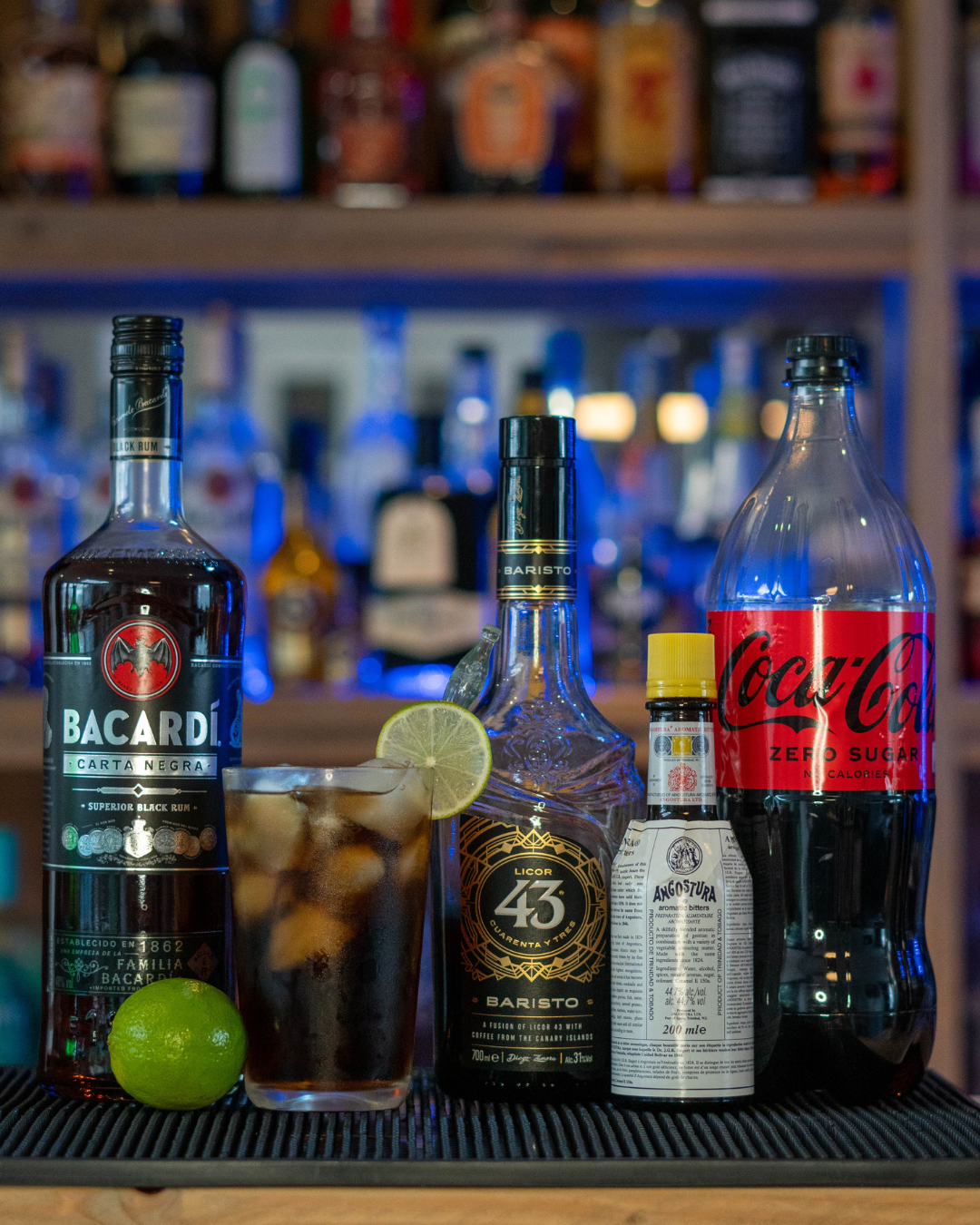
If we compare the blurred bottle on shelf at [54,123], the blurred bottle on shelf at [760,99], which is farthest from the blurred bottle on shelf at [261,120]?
the blurred bottle on shelf at [760,99]

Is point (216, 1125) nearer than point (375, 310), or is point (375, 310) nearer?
point (216, 1125)

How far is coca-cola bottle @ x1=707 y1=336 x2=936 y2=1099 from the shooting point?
69 cm

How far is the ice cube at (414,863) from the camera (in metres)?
0.66

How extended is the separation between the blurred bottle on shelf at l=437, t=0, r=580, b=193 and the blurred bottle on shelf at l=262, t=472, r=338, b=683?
15.6 inches

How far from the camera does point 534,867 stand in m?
0.67

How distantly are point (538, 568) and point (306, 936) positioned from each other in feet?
0.67

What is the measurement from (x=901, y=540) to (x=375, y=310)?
1.00 metres

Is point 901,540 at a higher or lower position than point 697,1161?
higher

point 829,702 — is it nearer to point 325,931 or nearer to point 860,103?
point 325,931

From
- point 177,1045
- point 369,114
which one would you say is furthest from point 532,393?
point 177,1045

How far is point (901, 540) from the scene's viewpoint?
30.5 inches

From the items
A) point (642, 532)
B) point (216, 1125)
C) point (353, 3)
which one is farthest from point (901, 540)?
point (353, 3)

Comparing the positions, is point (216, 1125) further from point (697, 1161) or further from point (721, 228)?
point (721, 228)

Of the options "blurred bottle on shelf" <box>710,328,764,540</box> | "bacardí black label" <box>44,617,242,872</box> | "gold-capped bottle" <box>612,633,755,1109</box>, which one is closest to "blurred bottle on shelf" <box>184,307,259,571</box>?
"blurred bottle on shelf" <box>710,328,764,540</box>
